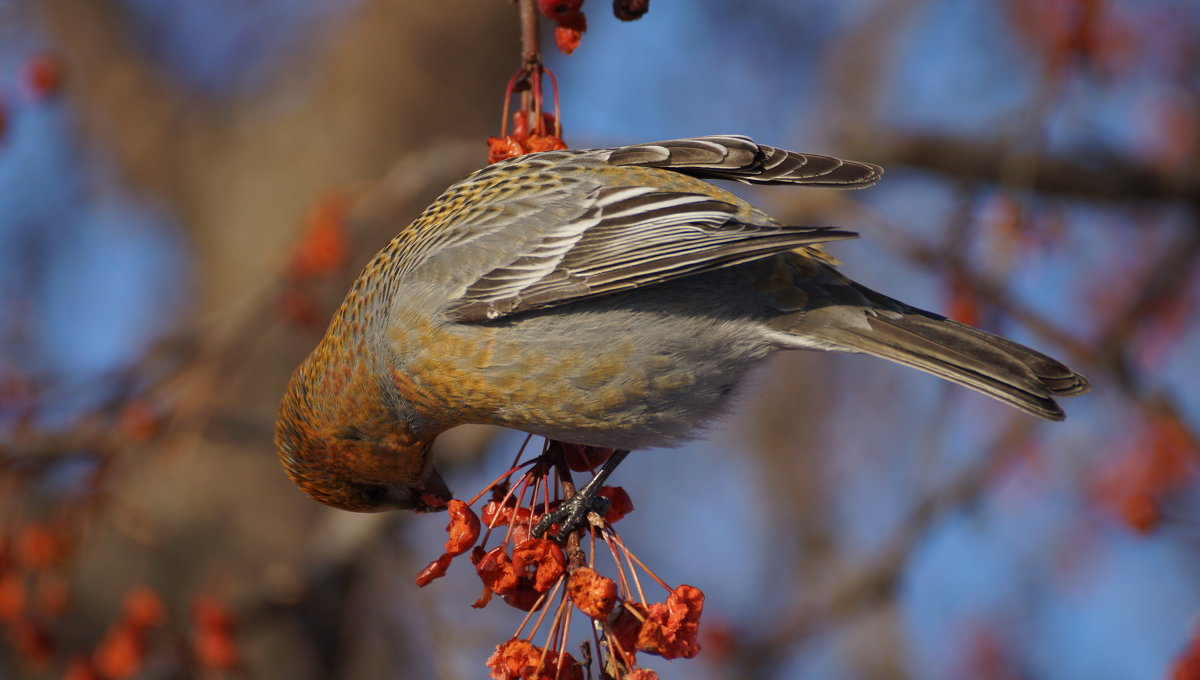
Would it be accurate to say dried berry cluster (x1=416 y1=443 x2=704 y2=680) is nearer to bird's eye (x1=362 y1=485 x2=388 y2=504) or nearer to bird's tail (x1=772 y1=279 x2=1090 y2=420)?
bird's eye (x1=362 y1=485 x2=388 y2=504)

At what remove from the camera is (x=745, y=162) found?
3.09 m

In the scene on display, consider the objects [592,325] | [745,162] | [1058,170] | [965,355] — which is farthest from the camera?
[1058,170]

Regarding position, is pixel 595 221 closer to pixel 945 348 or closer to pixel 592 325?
pixel 592 325

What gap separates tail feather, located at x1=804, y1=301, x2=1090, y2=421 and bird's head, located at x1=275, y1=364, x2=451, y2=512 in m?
1.24

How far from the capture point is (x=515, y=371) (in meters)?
2.95

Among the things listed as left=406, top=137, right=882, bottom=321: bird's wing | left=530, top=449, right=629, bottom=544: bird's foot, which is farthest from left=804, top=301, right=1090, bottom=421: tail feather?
left=530, top=449, right=629, bottom=544: bird's foot

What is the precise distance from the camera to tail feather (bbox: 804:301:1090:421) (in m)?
2.79

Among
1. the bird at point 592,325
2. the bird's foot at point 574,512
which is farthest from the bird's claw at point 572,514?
the bird at point 592,325

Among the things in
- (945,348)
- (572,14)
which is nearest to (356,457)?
(572,14)

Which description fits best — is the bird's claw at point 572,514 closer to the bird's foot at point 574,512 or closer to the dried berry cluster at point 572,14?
the bird's foot at point 574,512

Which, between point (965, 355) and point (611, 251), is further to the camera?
point (611, 251)

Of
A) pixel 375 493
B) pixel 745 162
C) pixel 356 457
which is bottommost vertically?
pixel 375 493

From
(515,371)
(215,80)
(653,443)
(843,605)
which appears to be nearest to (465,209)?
(515,371)

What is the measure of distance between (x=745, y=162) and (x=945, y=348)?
→ 769 millimetres
